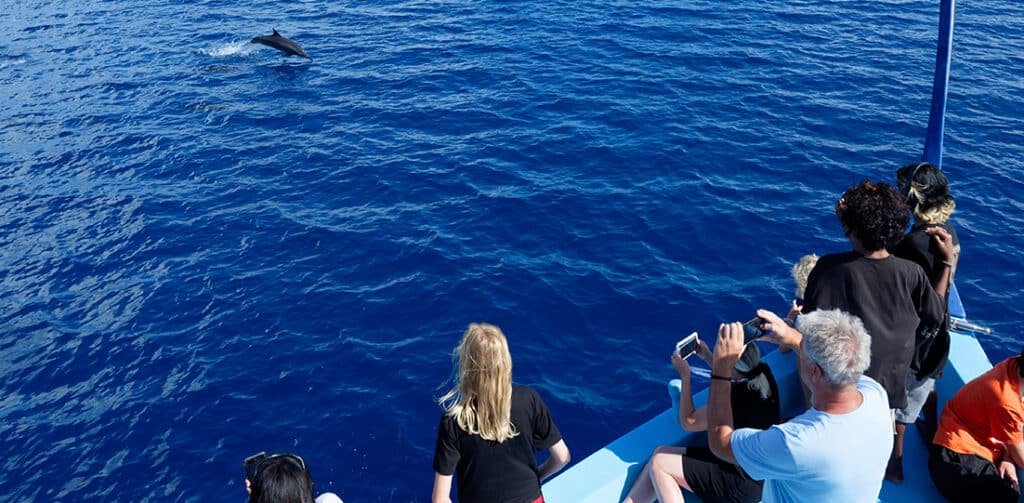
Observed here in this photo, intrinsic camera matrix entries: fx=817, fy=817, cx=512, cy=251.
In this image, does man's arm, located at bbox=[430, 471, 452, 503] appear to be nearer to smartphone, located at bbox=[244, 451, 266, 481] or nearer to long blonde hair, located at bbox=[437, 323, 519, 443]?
long blonde hair, located at bbox=[437, 323, 519, 443]

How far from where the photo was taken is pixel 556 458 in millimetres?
5977

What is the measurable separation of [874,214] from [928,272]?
4.82 ft

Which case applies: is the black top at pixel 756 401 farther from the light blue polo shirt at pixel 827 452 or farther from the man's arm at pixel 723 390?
the light blue polo shirt at pixel 827 452

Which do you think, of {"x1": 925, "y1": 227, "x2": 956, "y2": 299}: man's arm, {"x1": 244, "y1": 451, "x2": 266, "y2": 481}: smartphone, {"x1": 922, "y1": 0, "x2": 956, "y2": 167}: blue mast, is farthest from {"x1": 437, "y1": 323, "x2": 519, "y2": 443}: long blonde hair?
{"x1": 922, "y1": 0, "x2": 956, "y2": 167}: blue mast

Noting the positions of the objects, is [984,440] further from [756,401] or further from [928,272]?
[756,401]

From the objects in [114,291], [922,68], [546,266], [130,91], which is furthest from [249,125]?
[922,68]

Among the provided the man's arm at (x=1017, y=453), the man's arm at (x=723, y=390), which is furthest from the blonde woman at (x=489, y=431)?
the man's arm at (x=1017, y=453)

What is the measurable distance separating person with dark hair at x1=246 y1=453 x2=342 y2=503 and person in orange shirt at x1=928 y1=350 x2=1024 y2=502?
4.82 m

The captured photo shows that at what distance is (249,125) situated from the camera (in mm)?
21156

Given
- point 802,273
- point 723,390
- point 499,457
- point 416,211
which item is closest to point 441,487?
point 499,457

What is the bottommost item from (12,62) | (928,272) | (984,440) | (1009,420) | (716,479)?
(12,62)

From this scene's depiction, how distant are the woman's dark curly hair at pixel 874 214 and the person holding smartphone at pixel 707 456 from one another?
3.59 feet

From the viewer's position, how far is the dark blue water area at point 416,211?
11.8 m

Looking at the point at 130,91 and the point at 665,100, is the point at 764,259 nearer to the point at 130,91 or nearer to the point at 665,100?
the point at 665,100
